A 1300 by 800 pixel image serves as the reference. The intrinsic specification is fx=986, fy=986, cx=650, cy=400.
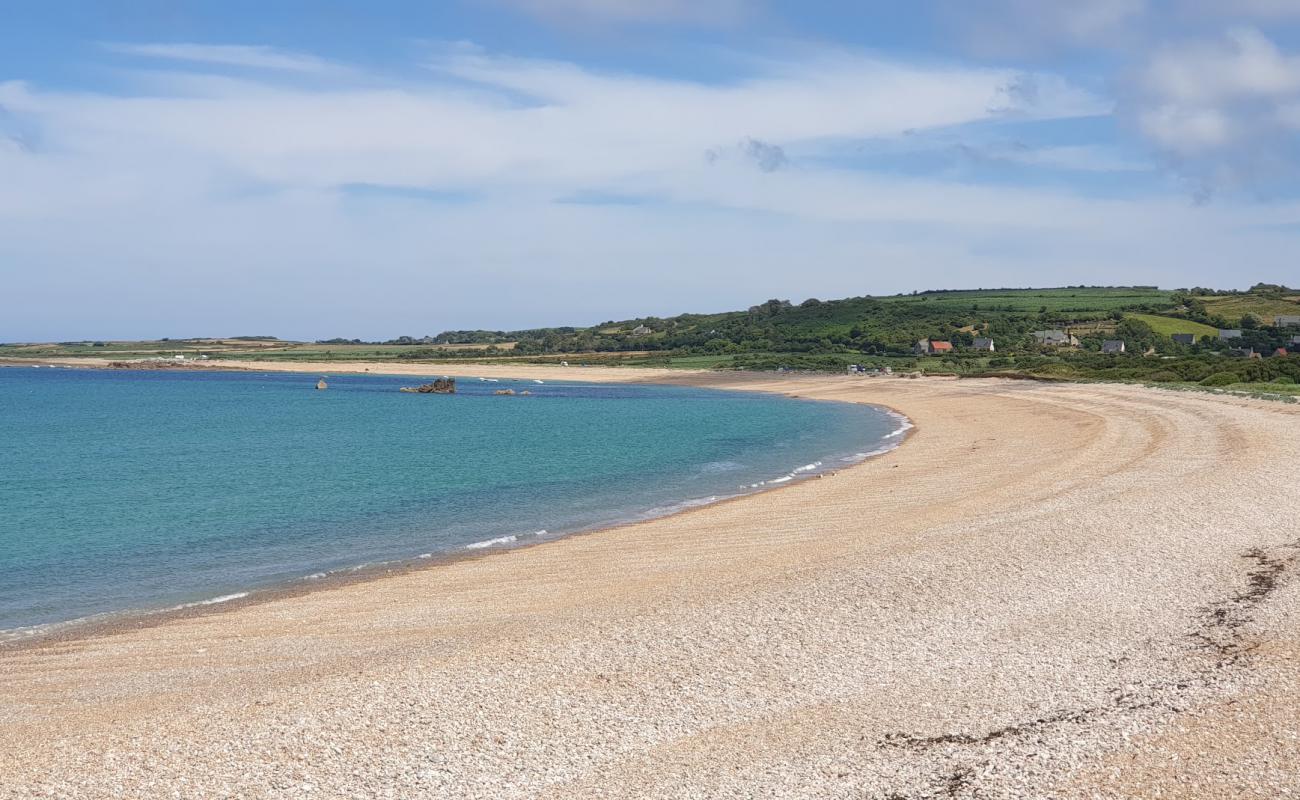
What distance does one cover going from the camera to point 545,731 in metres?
9.32

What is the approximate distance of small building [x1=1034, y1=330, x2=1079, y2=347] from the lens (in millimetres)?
108562

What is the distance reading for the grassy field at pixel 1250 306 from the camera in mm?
113625

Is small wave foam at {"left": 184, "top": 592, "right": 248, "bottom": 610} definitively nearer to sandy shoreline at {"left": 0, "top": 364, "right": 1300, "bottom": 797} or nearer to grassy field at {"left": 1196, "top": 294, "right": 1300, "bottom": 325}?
sandy shoreline at {"left": 0, "top": 364, "right": 1300, "bottom": 797}

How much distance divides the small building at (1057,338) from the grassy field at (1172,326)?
8260mm

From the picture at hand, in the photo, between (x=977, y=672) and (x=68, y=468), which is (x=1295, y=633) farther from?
(x=68, y=468)

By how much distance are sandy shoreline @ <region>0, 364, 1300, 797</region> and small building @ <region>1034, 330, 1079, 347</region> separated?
95.0 m

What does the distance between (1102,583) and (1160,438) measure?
21519 millimetres

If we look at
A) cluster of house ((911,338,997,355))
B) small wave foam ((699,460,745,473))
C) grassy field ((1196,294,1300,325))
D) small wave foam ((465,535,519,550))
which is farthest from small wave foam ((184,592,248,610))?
grassy field ((1196,294,1300,325))

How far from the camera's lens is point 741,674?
1075 cm

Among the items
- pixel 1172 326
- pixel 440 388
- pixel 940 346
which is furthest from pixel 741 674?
pixel 1172 326

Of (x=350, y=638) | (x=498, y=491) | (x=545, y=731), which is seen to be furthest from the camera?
(x=498, y=491)

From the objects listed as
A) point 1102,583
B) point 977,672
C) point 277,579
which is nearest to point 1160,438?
point 1102,583

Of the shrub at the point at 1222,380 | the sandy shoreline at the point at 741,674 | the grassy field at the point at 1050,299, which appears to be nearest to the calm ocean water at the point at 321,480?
the sandy shoreline at the point at 741,674

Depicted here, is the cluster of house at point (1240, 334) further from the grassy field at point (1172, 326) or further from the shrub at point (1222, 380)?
the shrub at point (1222, 380)
